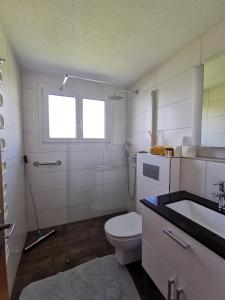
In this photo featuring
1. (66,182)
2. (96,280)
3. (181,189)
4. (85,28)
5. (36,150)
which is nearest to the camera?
(85,28)

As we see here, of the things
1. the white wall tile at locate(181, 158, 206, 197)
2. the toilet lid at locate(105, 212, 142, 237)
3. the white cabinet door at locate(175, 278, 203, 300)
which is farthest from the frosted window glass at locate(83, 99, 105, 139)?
the white cabinet door at locate(175, 278, 203, 300)

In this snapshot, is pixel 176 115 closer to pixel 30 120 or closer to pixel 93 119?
pixel 93 119

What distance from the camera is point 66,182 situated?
2488mm

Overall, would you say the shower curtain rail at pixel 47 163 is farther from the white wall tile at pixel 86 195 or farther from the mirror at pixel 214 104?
the mirror at pixel 214 104

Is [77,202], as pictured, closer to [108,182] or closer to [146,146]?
[108,182]

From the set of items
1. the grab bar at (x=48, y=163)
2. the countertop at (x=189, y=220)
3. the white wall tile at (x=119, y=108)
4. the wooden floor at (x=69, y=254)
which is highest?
the white wall tile at (x=119, y=108)

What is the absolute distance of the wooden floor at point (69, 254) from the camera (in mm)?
1490

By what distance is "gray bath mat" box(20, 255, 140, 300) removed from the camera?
1.37 metres

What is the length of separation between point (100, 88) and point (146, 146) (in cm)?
119

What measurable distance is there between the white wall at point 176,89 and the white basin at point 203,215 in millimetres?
501

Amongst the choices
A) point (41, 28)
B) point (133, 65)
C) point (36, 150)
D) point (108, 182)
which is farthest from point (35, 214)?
point (133, 65)

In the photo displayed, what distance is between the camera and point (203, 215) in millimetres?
1249

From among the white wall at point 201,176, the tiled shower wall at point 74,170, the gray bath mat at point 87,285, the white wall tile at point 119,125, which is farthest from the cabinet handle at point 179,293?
the white wall tile at point 119,125

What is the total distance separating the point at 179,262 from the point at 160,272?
0.27 m
